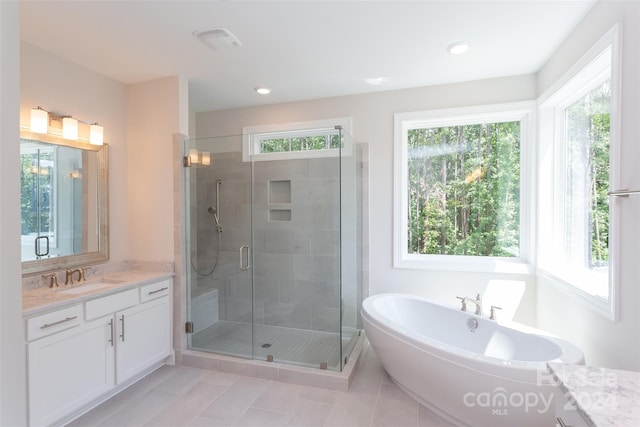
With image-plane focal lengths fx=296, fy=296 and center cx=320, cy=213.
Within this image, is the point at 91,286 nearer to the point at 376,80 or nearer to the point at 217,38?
the point at 217,38

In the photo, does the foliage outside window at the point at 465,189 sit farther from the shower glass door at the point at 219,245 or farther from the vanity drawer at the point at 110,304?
the vanity drawer at the point at 110,304

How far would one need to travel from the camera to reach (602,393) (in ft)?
2.99

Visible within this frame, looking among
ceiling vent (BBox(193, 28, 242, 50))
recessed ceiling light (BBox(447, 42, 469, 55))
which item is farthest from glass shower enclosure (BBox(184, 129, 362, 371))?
recessed ceiling light (BBox(447, 42, 469, 55))

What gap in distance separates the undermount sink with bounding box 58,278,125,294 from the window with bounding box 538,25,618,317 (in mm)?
3479

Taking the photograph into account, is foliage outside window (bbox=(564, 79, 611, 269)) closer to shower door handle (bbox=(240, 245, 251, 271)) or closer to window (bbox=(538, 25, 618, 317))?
window (bbox=(538, 25, 618, 317))

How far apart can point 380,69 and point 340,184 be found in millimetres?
1122

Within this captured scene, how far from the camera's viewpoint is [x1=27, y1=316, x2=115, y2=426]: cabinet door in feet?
5.87

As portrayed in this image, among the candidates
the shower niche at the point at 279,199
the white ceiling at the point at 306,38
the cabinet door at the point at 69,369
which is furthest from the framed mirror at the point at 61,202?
the shower niche at the point at 279,199

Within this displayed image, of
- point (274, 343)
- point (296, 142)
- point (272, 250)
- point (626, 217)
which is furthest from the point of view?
point (296, 142)

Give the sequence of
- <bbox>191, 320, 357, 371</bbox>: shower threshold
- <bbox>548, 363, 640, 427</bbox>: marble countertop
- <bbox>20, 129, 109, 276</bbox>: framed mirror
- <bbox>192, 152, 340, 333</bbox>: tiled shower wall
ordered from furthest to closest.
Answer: <bbox>192, 152, 340, 333</bbox>: tiled shower wall, <bbox>191, 320, 357, 371</bbox>: shower threshold, <bbox>20, 129, 109, 276</bbox>: framed mirror, <bbox>548, 363, 640, 427</bbox>: marble countertop

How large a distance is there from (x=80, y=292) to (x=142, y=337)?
0.62 meters

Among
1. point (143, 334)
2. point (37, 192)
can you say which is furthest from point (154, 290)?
point (37, 192)

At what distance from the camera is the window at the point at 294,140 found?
324 cm

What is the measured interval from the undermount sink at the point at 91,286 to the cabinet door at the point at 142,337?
29 centimetres
